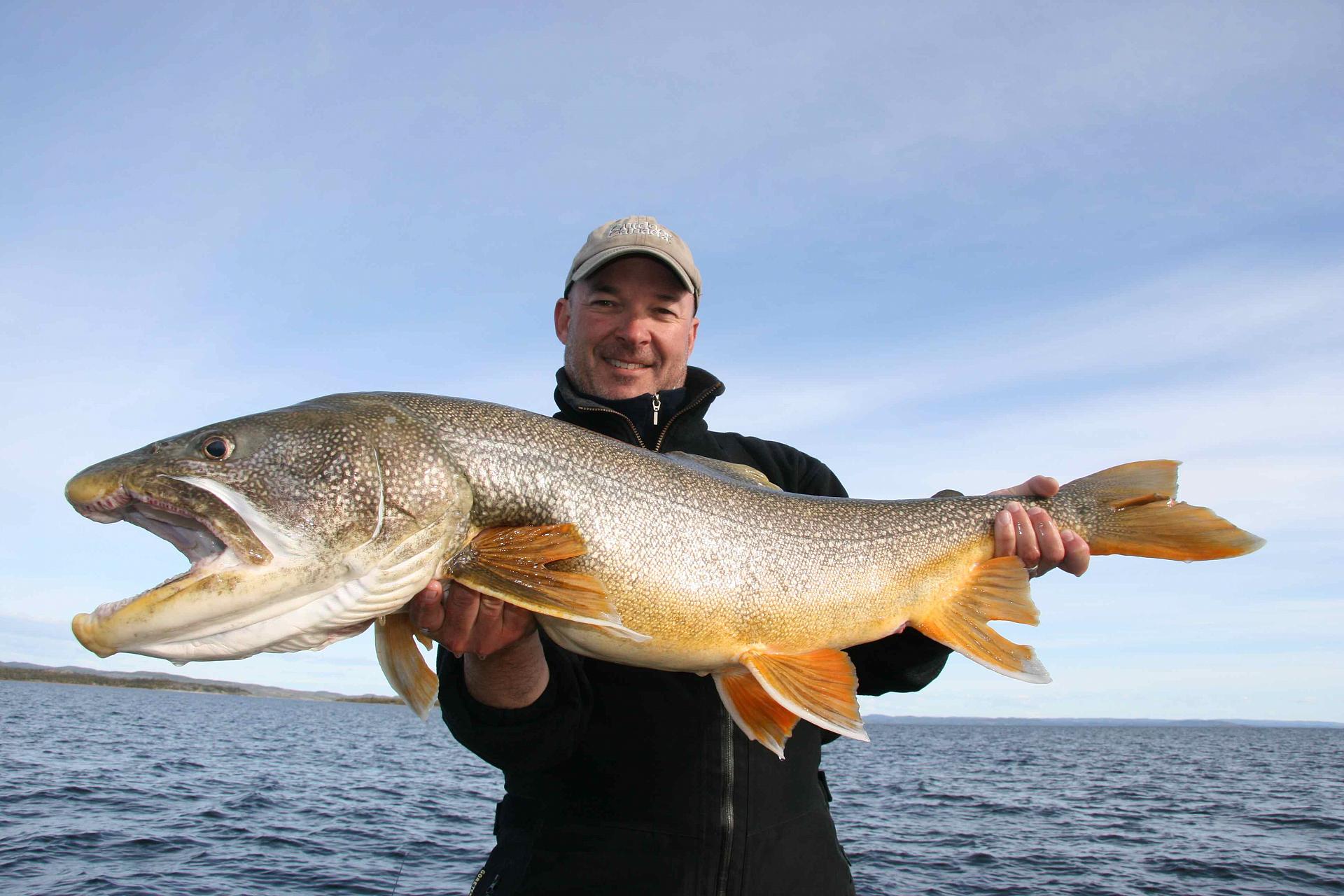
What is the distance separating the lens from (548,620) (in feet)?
10.3

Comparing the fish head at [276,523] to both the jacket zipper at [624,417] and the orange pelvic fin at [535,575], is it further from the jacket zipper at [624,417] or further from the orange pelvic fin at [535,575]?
the jacket zipper at [624,417]

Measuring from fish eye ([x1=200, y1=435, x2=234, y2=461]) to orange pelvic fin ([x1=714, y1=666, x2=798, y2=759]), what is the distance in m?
1.98

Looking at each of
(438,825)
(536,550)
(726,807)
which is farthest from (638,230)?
(438,825)

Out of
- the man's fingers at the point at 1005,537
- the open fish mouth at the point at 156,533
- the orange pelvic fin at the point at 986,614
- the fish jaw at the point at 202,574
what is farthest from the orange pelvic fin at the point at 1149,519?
the open fish mouth at the point at 156,533

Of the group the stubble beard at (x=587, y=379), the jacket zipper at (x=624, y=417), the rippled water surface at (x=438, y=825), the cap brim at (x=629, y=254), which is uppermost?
the cap brim at (x=629, y=254)

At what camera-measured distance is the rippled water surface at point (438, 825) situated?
14.4 m

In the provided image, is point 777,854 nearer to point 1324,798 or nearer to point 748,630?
point 748,630

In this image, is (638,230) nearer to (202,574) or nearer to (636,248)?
(636,248)

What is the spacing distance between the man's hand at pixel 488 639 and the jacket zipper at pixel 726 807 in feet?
2.47

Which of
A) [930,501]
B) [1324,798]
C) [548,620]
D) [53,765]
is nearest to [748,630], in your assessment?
[548,620]

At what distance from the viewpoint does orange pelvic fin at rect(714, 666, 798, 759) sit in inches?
128

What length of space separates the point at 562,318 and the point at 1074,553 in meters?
3.07

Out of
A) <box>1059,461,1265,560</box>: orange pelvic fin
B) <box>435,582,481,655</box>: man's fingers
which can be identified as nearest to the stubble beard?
<box>435,582,481,655</box>: man's fingers

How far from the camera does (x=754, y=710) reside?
3352mm
